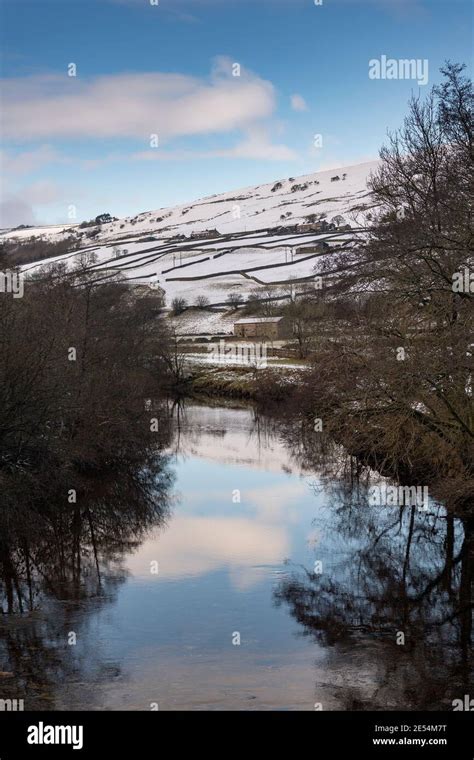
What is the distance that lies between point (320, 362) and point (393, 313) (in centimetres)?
336

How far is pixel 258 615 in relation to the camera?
15164 mm

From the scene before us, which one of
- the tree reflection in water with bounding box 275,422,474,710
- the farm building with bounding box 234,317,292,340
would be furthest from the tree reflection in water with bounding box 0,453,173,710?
the farm building with bounding box 234,317,292,340

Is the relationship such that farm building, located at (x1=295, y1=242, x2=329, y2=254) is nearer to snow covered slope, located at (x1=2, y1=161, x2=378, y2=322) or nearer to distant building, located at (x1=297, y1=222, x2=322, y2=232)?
snow covered slope, located at (x1=2, y1=161, x2=378, y2=322)

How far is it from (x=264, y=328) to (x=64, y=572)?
55799mm

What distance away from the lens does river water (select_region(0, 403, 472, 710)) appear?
1197 centimetres

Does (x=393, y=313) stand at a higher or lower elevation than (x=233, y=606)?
higher

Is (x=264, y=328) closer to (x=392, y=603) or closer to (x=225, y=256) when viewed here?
(x=225, y=256)

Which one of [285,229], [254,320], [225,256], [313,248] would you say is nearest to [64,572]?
[254,320]

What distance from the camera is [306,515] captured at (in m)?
23.0

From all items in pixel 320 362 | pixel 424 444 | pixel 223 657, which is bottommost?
pixel 223 657

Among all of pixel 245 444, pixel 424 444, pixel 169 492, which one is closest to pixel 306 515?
pixel 424 444

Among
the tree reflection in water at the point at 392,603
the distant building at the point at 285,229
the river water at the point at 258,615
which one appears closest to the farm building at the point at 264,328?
the tree reflection in water at the point at 392,603

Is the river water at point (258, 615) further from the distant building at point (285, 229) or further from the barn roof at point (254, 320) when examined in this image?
the distant building at point (285, 229)
